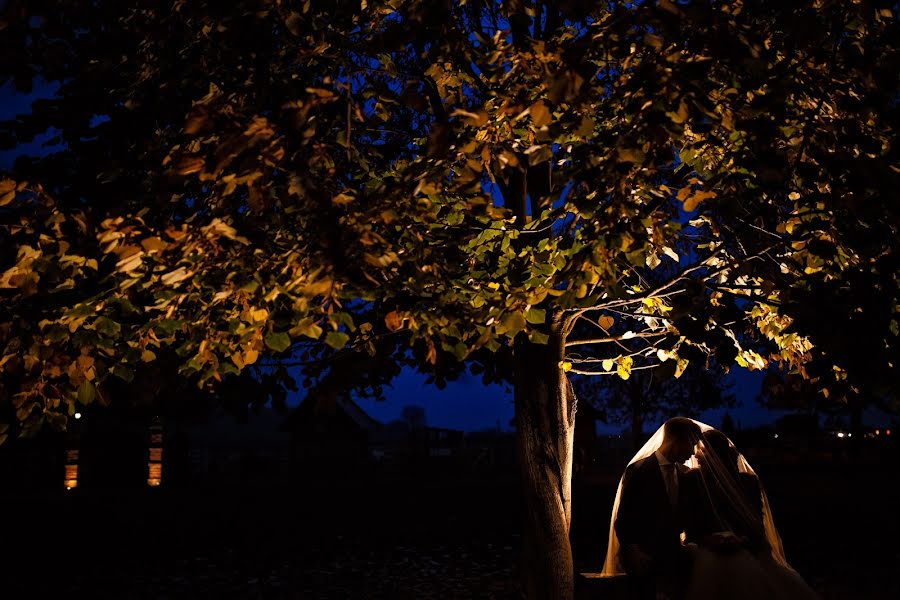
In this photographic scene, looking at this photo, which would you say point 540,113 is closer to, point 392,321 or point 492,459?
point 392,321

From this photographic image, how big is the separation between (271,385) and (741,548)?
470 cm

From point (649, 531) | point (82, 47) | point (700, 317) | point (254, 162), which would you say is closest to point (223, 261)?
point (254, 162)

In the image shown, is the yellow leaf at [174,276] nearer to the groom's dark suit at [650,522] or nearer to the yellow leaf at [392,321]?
the yellow leaf at [392,321]

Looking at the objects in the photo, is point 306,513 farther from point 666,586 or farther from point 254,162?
point 254,162

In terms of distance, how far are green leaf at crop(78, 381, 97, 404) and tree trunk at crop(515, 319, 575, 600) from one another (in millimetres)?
3793

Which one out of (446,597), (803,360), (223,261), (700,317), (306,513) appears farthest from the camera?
(306,513)

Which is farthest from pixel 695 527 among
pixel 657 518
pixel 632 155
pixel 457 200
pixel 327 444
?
pixel 327 444

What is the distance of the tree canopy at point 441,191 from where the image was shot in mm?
3928

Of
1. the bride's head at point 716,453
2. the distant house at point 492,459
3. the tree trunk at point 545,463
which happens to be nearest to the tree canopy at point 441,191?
the tree trunk at point 545,463

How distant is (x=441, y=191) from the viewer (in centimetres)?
520

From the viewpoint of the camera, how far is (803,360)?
720 centimetres

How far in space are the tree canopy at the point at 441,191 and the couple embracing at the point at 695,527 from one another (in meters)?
1.05

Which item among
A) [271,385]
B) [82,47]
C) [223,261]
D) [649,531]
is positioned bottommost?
[649,531]

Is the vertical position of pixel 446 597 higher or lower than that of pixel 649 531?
lower
